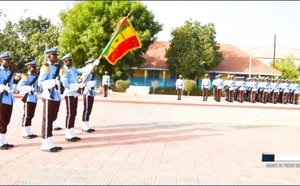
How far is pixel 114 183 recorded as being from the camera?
454 centimetres

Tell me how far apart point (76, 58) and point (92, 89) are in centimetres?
2007

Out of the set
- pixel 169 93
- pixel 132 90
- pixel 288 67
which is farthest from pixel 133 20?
pixel 288 67

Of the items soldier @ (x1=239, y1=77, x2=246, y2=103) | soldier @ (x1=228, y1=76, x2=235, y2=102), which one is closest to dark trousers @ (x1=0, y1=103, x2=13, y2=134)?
soldier @ (x1=228, y1=76, x2=235, y2=102)

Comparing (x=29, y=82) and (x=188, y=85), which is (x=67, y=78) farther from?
(x=188, y=85)

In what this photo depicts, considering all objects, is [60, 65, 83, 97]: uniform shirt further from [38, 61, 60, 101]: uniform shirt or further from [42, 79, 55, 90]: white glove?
[42, 79, 55, 90]: white glove

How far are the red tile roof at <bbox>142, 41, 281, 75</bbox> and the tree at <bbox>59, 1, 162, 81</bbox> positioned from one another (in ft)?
17.5

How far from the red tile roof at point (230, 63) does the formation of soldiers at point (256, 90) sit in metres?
9.86

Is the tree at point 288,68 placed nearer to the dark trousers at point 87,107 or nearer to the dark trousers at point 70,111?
the dark trousers at point 87,107

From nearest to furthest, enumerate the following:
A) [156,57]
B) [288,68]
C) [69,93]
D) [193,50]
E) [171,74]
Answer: [69,93]
[193,50]
[171,74]
[156,57]
[288,68]

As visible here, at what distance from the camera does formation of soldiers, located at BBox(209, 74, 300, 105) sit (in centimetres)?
2184

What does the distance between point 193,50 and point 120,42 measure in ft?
72.9

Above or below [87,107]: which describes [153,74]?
above

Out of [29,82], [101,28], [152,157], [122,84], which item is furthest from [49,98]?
[122,84]

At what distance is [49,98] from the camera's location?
6430mm
